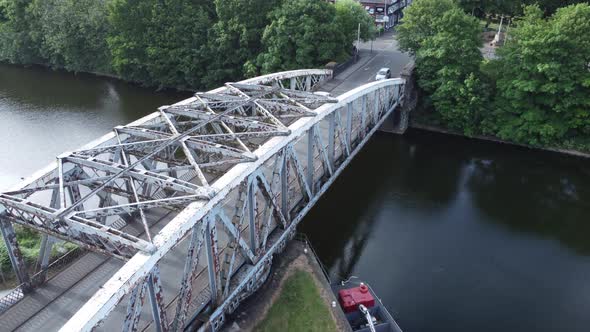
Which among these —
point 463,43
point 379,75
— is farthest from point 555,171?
point 379,75

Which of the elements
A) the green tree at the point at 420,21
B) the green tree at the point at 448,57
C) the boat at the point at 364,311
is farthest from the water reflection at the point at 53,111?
the green tree at the point at 448,57

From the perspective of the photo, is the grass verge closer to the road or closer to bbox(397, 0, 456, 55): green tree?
the road

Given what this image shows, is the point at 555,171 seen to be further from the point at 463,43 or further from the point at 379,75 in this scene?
the point at 379,75

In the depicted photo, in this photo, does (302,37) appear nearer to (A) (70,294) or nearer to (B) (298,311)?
(B) (298,311)

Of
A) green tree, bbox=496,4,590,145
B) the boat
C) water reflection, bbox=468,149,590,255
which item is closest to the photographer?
the boat

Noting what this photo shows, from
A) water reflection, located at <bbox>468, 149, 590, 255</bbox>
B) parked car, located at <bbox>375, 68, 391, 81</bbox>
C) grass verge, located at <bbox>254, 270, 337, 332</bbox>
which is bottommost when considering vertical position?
water reflection, located at <bbox>468, 149, 590, 255</bbox>

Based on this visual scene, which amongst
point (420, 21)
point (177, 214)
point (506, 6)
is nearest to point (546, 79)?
point (420, 21)

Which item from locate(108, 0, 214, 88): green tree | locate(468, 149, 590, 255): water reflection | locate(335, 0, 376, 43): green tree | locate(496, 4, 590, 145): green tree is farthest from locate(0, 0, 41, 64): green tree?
locate(468, 149, 590, 255): water reflection
